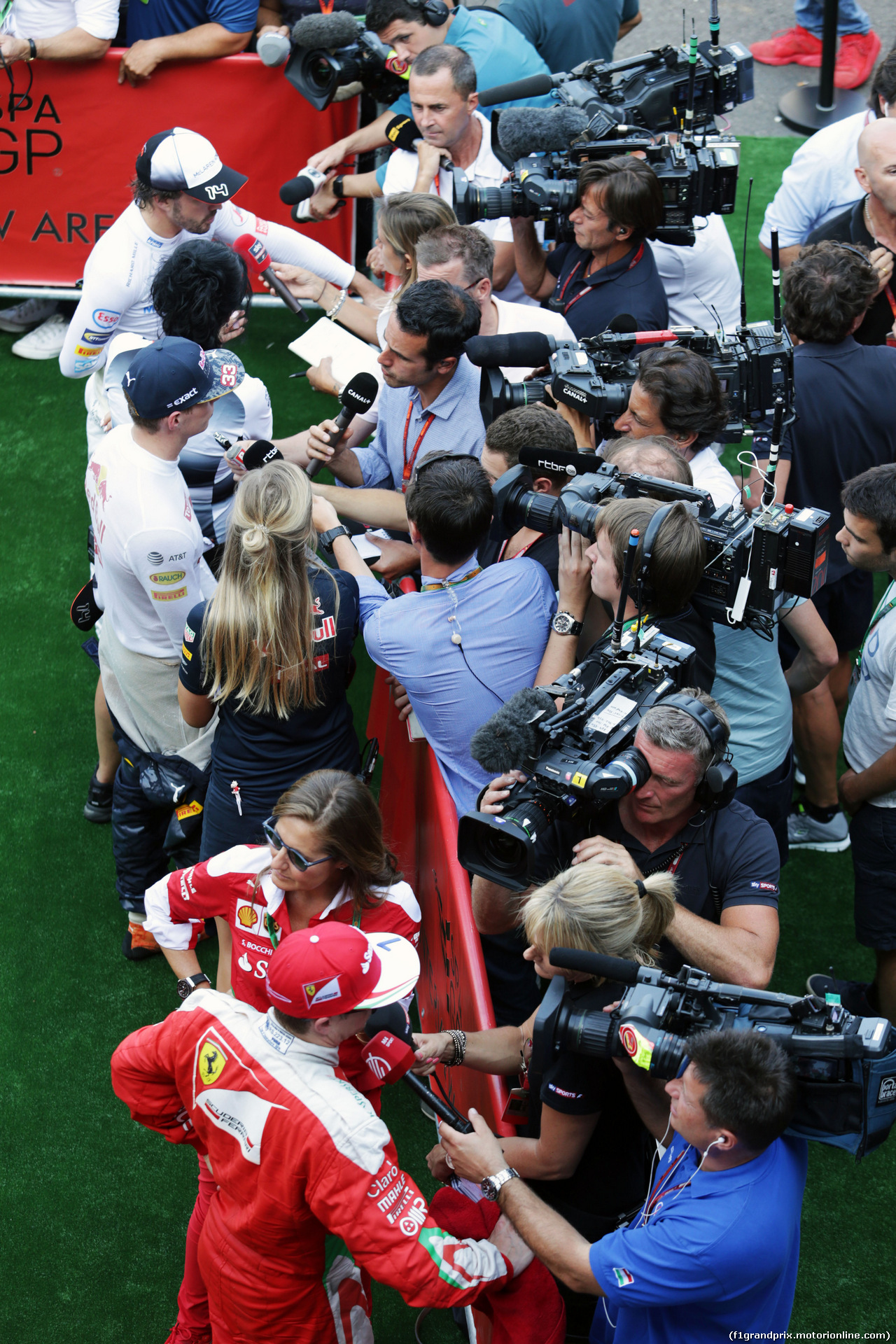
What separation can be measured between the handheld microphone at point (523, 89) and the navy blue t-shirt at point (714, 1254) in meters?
4.79

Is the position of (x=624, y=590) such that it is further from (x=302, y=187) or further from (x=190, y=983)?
(x=302, y=187)

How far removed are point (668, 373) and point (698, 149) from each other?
1554mm

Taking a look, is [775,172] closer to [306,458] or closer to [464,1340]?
[306,458]

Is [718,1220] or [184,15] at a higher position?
[184,15]

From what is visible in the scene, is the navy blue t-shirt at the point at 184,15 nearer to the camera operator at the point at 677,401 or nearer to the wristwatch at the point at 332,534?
the camera operator at the point at 677,401

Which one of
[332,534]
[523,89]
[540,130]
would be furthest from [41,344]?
[332,534]

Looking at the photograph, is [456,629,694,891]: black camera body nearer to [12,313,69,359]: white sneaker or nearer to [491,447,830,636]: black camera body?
[491,447,830,636]: black camera body

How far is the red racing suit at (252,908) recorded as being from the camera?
2.87 meters

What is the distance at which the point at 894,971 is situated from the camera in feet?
12.3

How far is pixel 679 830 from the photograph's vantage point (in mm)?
2852

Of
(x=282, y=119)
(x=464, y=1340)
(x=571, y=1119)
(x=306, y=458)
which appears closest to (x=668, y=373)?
(x=306, y=458)

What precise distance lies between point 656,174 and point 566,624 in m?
2.23

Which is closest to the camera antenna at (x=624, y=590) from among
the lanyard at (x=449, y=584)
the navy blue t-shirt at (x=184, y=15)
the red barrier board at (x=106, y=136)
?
the lanyard at (x=449, y=584)

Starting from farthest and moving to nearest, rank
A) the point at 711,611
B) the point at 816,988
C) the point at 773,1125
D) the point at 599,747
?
the point at 711,611, the point at 599,747, the point at 816,988, the point at 773,1125
